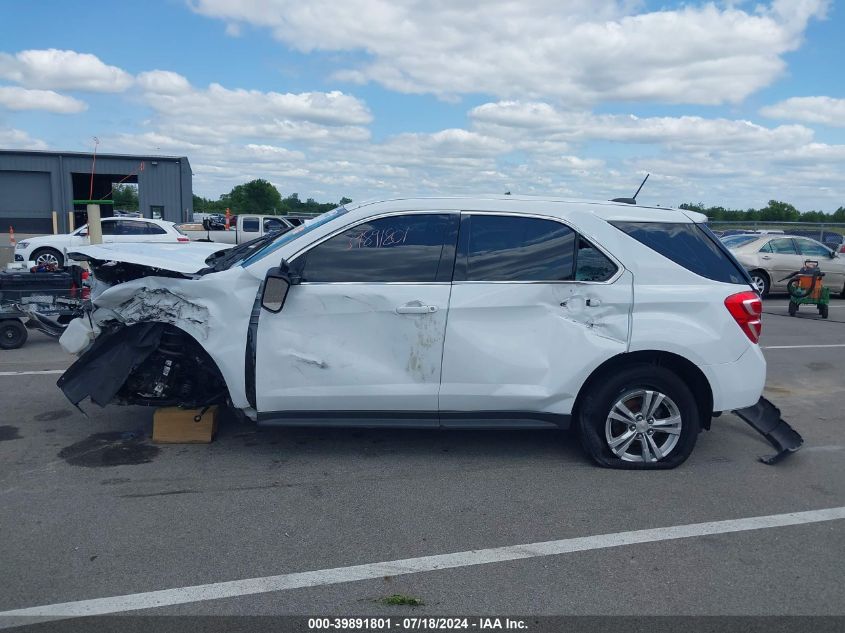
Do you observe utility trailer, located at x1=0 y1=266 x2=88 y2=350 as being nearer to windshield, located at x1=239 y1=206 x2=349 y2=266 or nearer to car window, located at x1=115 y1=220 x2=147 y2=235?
windshield, located at x1=239 y1=206 x2=349 y2=266

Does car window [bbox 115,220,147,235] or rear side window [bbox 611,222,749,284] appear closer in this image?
rear side window [bbox 611,222,749,284]

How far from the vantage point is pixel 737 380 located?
16.4ft

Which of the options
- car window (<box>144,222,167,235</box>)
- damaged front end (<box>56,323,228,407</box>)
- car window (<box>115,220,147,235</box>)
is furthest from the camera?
car window (<box>144,222,167,235</box>)

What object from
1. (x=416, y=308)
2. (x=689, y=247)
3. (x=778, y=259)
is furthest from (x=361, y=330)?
(x=778, y=259)

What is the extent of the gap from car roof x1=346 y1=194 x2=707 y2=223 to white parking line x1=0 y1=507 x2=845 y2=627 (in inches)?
82.3

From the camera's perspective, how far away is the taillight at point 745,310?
493 cm

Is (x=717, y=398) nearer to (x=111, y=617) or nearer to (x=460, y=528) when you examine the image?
(x=460, y=528)

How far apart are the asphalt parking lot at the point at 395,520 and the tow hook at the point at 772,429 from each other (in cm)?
12

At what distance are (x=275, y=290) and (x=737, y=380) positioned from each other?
10.4 feet

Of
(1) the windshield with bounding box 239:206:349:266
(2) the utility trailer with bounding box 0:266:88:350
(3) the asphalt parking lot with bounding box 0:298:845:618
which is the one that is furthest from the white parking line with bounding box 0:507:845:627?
(2) the utility trailer with bounding box 0:266:88:350

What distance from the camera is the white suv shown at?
4855mm

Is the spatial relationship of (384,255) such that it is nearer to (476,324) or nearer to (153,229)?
(476,324)

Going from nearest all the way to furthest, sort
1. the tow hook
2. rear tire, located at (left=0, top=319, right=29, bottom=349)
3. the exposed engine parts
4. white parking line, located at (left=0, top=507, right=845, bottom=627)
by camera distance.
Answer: white parking line, located at (left=0, top=507, right=845, bottom=627), the exposed engine parts, the tow hook, rear tire, located at (left=0, top=319, right=29, bottom=349)

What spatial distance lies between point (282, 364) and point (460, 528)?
161cm
